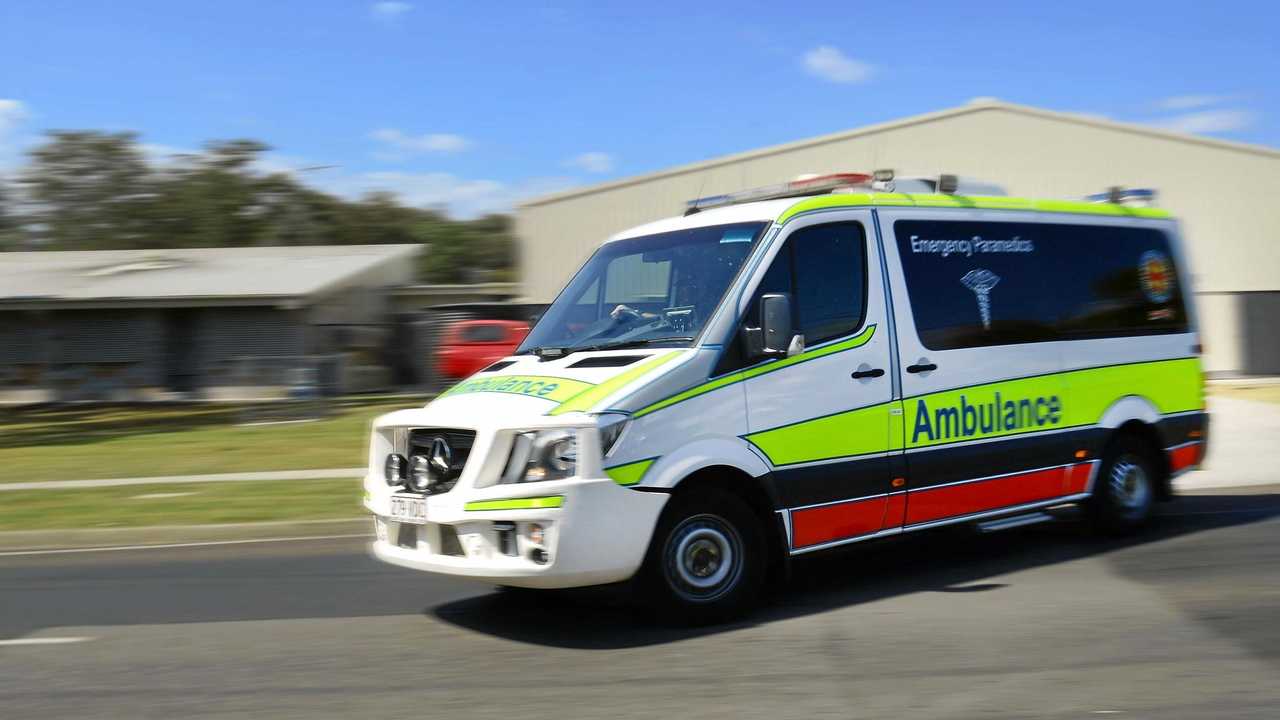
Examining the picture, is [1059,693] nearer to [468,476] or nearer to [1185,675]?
[1185,675]

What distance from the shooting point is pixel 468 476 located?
5.83m

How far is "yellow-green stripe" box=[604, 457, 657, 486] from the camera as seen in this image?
5.73 m

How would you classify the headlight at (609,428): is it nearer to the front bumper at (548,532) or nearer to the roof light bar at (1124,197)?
the front bumper at (548,532)

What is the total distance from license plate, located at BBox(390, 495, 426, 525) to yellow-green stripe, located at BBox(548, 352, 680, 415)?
0.91 metres

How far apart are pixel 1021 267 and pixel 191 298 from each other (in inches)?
892

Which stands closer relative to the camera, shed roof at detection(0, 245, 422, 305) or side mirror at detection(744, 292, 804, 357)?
side mirror at detection(744, 292, 804, 357)

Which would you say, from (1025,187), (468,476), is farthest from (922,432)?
(1025,187)

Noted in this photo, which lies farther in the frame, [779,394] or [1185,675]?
[779,394]

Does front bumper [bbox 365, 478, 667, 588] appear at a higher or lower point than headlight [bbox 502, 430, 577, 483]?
lower

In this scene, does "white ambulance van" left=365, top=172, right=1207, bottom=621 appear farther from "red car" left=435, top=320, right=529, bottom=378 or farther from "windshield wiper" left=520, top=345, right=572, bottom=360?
"red car" left=435, top=320, right=529, bottom=378

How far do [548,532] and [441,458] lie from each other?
2.65 ft

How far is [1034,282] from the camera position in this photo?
7797 mm

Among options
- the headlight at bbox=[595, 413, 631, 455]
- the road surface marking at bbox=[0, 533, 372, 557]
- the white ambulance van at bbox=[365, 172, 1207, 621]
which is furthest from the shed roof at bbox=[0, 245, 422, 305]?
the headlight at bbox=[595, 413, 631, 455]

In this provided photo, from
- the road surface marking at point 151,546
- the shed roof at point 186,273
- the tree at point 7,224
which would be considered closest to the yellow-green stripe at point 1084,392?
the road surface marking at point 151,546
